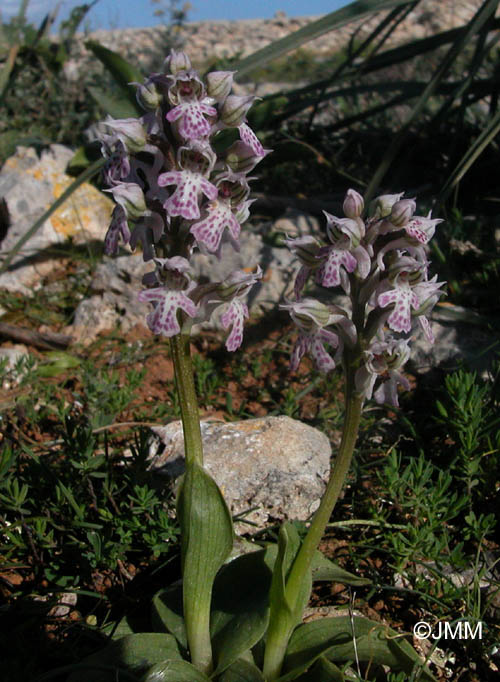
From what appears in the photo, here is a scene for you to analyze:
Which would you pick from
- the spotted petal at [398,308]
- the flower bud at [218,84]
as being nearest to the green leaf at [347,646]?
the spotted petal at [398,308]

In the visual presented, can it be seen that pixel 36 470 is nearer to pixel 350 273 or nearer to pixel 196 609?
pixel 196 609

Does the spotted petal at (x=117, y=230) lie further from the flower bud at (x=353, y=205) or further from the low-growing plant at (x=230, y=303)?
the flower bud at (x=353, y=205)

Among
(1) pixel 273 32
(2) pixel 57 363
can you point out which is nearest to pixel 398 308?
(2) pixel 57 363

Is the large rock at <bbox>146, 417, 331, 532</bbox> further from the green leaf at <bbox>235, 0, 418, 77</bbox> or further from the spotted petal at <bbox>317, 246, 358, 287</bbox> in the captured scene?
the green leaf at <bbox>235, 0, 418, 77</bbox>

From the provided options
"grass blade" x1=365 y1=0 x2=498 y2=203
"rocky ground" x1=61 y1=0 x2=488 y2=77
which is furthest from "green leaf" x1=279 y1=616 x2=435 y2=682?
"rocky ground" x1=61 y1=0 x2=488 y2=77

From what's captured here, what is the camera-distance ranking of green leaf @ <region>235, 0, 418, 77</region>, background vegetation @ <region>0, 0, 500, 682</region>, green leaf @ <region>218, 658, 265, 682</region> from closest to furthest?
green leaf @ <region>218, 658, 265, 682</region>
background vegetation @ <region>0, 0, 500, 682</region>
green leaf @ <region>235, 0, 418, 77</region>

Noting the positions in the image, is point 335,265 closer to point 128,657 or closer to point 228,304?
point 228,304
